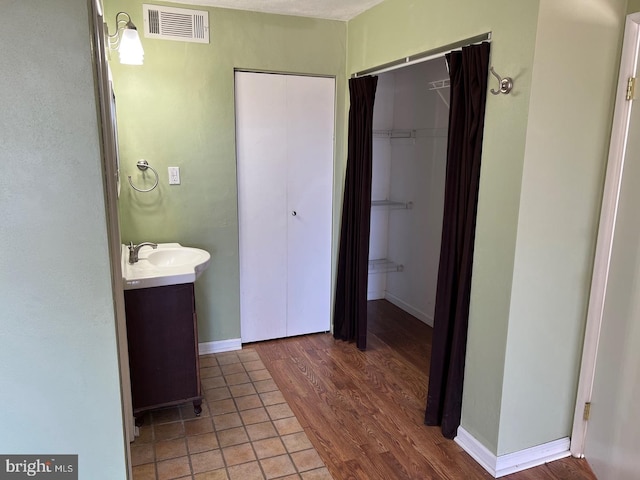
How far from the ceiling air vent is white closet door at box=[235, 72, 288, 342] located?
14.2 inches

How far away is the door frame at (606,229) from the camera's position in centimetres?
194

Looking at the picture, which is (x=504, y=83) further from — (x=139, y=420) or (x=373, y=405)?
(x=139, y=420)

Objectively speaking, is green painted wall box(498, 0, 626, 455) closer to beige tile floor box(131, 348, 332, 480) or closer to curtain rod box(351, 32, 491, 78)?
curtain rod box(351, 32, 491, 78)

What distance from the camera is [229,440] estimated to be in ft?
7.73

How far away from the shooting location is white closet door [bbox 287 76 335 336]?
331 cm

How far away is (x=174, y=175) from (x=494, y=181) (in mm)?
2000

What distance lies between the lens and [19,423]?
4.74 ft

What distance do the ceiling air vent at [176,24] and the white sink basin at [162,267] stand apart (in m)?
1.32

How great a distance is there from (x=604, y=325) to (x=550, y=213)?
1.99ft

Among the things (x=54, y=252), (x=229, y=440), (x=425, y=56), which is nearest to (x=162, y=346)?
(x=229, y=440)

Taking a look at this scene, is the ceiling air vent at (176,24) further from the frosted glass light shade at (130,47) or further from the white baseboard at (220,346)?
the white baseboard at (220,346)

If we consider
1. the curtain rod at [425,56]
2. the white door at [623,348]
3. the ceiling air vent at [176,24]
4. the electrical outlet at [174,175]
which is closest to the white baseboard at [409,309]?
the white door at [623,348]

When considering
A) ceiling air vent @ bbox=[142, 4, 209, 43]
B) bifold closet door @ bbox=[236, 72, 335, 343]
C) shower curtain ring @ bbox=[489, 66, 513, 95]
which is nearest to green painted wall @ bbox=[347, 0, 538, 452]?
shower curtain ring @ bbox=[489, 66, 513, 95]

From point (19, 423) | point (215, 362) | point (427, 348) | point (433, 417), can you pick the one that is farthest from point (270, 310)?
point (19, 423)
